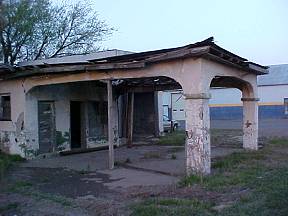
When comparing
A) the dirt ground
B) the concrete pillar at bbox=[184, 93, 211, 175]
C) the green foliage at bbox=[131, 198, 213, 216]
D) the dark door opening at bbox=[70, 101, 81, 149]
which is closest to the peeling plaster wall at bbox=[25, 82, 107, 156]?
the dark door opening at bbox=[70, 101, 81, 149]

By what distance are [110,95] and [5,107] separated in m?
5.84

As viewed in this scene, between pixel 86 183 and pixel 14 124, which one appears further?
pixel 14 124

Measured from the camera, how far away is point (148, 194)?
9.15 metres

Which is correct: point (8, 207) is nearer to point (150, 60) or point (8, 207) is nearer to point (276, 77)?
point (150, 60)

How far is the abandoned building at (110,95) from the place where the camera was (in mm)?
10859

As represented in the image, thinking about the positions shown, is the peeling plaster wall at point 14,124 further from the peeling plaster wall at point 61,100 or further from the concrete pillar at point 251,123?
the concrete pillar at point 251,123

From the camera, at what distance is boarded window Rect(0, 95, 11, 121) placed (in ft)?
55.2

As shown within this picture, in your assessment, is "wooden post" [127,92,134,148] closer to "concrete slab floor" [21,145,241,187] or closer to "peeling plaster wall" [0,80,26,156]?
"concrete slab floor" [21,145,241,187]

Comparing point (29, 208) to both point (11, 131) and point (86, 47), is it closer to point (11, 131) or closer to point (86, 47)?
point (11, 131)

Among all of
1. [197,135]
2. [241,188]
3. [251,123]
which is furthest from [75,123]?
[241,188]

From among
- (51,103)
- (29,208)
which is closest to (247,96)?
(51,103)

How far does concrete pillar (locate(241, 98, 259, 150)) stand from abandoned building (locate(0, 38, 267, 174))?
0.04 m

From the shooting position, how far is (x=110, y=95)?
13359 millimetres

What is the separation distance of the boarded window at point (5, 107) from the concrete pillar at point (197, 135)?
8656 millimetres
